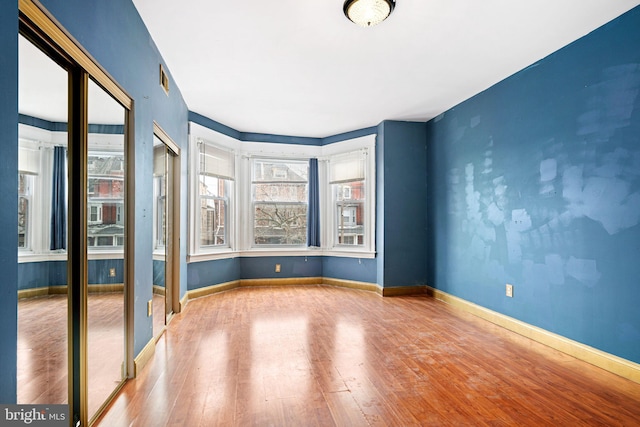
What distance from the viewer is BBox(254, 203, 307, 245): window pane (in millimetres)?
6203

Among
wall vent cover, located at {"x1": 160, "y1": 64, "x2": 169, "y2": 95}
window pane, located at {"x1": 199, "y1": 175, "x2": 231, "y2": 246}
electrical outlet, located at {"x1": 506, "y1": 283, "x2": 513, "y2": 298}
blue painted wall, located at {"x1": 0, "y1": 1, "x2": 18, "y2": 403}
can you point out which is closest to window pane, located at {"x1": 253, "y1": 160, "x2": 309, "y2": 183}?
window pane, located at {"x1": 199, "y1": 175, "x2": 231, "y2": 246}

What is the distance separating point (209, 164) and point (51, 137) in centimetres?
373

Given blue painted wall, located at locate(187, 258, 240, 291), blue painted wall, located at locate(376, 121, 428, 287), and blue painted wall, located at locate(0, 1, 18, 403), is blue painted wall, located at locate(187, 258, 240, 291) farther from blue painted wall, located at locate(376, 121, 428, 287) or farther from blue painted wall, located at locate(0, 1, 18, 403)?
blue painted wall, located at locate(0, 1, 18, 403)

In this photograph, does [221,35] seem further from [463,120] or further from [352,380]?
[463,120]

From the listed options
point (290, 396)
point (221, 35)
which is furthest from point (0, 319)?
point (221, 35)

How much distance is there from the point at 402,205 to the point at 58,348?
4.67 meters

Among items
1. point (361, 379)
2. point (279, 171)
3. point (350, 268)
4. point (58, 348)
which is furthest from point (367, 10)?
point (350, 268)

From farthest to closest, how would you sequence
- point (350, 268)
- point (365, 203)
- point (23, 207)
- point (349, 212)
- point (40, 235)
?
point (349, 212), point (350, 268), point (365, 203), point (40, 235), point (23, 207)

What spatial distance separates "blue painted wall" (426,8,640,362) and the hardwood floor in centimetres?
45

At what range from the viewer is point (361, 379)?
258 centimetres

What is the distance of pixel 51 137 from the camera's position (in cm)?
162

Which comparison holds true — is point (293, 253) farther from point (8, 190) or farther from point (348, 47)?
point (8, 190)

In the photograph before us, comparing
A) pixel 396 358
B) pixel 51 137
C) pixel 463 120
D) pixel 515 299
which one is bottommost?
pixel 396 358

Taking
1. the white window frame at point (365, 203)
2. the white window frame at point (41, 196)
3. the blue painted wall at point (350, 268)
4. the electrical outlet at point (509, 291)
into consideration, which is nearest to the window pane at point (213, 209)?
the white window frame at point (365, 203)
